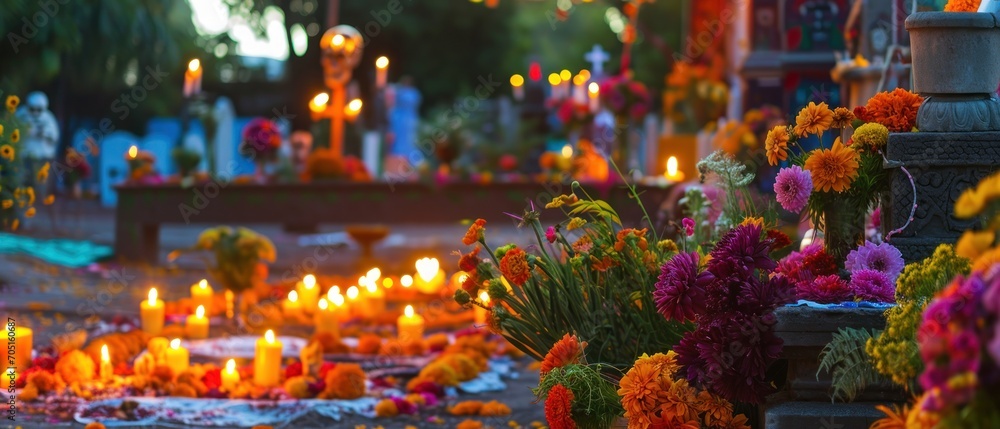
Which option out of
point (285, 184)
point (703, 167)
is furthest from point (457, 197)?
point (703, 167)

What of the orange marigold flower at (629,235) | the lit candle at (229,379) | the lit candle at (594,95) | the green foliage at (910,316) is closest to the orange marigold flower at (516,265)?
the orange marigold flower at (629,235)

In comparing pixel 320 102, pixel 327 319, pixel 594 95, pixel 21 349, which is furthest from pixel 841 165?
pixel 320 102

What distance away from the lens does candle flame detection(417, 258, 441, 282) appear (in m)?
9.88

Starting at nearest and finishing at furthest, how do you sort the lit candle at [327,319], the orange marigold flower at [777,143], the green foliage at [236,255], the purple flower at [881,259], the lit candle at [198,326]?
the purple flower at [881,259] → the orange marigold flower at [777,143] → the lit candle at [198,326] → the lit candle at [327,319] → the green foliage at [236,255]

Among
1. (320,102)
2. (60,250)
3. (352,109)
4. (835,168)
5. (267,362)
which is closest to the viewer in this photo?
(835,168)

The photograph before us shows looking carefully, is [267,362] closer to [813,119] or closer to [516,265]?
[516,265]

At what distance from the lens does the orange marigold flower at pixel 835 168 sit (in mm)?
3857

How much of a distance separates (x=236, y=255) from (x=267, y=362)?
262 centimetres

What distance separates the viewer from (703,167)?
15.8ft

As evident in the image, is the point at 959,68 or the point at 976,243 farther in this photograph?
the point at 959,68

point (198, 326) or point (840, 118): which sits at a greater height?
point (840, 118)

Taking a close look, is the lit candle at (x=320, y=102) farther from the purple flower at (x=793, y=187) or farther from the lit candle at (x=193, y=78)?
the purple flower at (x=793, y=187)

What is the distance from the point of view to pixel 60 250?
1280 centimetres

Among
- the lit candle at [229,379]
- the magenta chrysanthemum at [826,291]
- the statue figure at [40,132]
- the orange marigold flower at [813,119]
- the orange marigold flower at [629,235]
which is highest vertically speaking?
the statue figure at [40,132]
